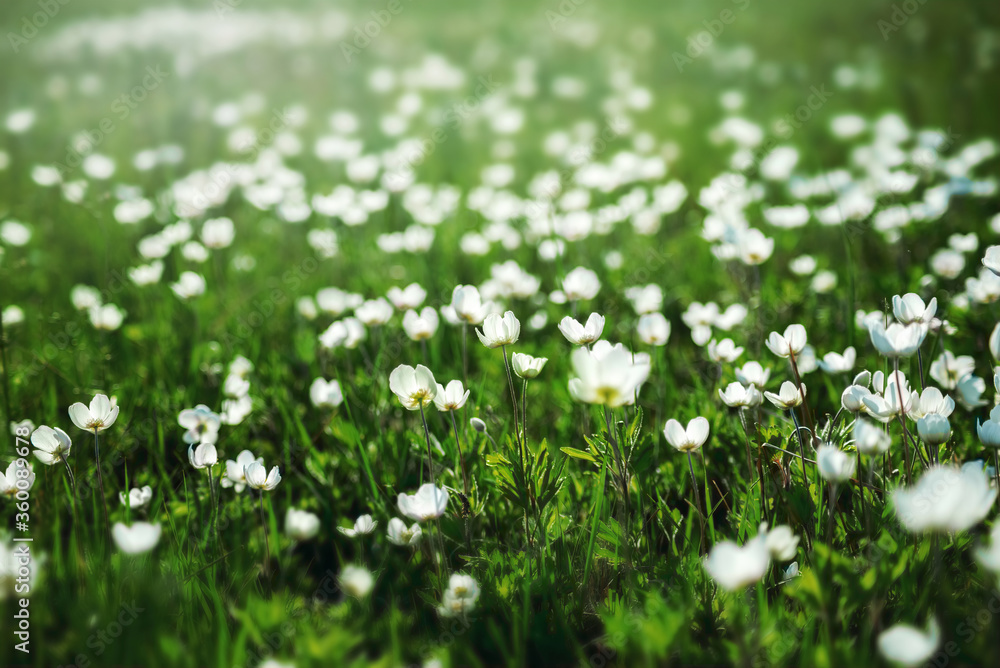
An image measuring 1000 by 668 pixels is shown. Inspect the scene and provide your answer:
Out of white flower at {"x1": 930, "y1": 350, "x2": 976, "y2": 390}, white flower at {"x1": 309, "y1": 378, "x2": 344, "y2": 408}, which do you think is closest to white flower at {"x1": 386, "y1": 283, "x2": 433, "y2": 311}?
white flower at {"x1": 309, "y1": 378, "x2": 344, "y2": 408}

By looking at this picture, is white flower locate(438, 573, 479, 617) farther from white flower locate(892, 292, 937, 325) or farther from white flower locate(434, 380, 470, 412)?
white flower locate(892, 292, 937, 325)

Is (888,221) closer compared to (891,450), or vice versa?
(891,450)

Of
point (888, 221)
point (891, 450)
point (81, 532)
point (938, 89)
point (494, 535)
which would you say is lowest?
point (81, 532)

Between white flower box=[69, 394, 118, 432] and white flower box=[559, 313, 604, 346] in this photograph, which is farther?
white flower box=[559, 313, 604, 346]

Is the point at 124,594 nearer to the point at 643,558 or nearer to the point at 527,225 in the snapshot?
the point at 643,558

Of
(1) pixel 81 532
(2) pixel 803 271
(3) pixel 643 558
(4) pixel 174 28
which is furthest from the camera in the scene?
(4) pixel 174 28

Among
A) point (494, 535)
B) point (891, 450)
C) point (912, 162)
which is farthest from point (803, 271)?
point (494, 535)

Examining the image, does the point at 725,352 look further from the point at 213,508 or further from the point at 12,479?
the point at 12,479
